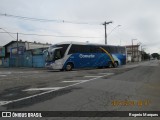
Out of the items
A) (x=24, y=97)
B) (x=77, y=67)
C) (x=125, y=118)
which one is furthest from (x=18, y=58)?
(x=125, y=118)

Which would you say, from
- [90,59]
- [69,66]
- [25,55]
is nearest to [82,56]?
[90,59]

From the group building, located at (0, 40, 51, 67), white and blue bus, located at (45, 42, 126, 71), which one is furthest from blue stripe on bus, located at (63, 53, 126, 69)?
building, located at (0, 40, 51, 67)

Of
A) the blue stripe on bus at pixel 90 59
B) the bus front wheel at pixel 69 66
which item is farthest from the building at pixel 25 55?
the bus front wheel at pixel 69 66

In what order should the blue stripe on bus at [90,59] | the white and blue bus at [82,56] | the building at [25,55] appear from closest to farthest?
the white and blue bus at [82,56] < the blue stripe on bus at [90,59] < the building at [25,55]

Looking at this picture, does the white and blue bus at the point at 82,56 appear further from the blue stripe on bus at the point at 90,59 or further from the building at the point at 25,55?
the building at the point at 25,55

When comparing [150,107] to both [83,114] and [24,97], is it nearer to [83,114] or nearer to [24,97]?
[83,114]

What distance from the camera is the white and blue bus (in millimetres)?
25688

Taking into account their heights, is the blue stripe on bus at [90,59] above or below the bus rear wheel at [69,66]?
above

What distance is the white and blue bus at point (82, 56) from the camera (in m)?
25.7

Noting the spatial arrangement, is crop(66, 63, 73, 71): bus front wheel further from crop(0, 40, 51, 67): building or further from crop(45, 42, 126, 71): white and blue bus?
crop(0, 40, 51, 67): building

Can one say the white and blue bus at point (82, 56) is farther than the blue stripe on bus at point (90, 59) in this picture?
No

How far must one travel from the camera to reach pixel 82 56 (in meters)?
28.6

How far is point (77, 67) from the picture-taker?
92.2 ft

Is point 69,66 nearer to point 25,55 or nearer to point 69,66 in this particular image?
point 69,66
